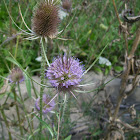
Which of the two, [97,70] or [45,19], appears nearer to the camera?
[45,19]

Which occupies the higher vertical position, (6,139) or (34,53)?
(34,53)

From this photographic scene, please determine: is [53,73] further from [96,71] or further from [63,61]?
[96,71]

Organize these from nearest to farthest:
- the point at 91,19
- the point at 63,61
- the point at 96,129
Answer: the point at 63,61 < the point at 96,129 < the point at 91,19

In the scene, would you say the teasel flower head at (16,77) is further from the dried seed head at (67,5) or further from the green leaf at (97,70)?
the green leaf at (97,70)

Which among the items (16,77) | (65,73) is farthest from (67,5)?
(65,73)

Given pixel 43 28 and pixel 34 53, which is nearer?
pixel 43 28

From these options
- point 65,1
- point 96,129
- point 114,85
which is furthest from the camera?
point 114,85

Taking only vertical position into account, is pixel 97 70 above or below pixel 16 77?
below

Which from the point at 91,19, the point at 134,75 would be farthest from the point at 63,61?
the point at 91,19

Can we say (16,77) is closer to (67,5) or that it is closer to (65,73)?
(65,73)
